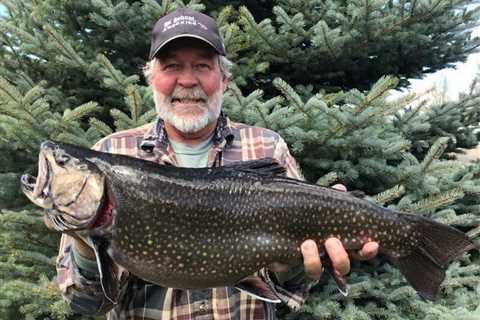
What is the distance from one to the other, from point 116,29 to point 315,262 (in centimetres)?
300

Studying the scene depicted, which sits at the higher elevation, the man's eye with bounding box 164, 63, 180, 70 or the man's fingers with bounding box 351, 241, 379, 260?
the man's eye with bounding box 164, 63, 180, 70

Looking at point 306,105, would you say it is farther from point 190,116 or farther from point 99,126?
point 99,126

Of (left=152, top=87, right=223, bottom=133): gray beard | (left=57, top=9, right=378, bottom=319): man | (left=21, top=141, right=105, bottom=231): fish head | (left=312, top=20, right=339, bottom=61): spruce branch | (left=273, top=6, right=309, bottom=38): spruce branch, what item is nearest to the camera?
(left=21, top=141, right=105, bottom=231): fish head

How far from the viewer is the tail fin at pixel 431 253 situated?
2.48 m

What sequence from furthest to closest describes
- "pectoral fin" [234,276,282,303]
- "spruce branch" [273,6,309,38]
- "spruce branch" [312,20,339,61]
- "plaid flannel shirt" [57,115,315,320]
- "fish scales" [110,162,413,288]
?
"spruce branch" [273,6,309,38] → "spruce branch" [312,20,339,61] → "plaid flannel shirt" [57,115,315,320] → "pectoral fin" [234,276,282,303] → "fish scales" [110,162,413,288]

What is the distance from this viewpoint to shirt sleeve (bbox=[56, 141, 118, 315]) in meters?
2.44

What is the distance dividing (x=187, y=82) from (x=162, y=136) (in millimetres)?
327

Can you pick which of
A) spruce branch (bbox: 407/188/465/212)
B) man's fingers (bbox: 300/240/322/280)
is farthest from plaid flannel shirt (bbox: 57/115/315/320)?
spruce branch (bbox: 407/188/465/212)

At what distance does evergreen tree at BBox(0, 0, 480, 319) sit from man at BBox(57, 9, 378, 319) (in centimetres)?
91

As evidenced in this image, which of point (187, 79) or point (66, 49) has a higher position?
point (66, 49)

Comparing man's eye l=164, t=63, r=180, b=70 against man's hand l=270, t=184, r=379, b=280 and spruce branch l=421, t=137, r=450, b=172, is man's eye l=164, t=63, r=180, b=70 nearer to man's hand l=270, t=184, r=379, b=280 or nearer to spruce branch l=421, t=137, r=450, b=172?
man's hand l=270, t=184, r=379, b=280

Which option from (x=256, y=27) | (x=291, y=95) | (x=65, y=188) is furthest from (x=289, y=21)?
(x=65, y=188)

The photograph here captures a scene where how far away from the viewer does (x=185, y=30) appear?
9.38ft

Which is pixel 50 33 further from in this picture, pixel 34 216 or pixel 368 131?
pixel 368 131
